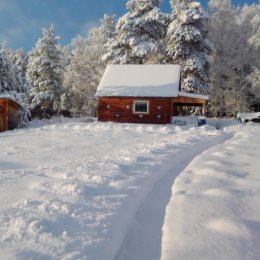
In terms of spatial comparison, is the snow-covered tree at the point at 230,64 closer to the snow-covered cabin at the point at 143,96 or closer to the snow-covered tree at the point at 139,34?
the snow-covered tree at the point at 139,34

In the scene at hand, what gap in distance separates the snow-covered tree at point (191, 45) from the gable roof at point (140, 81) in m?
5.01

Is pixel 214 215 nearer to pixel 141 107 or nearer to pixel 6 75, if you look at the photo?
pixel 141 107

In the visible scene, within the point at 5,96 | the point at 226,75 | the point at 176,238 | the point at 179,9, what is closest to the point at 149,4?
the point at 179,9

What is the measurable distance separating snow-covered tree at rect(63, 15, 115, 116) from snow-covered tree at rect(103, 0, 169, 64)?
4.52m

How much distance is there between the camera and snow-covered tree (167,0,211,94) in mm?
32812

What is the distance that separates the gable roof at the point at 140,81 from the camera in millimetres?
26000

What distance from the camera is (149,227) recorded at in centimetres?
507

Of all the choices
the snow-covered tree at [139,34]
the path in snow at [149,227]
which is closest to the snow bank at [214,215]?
the path in snow at [149,227]

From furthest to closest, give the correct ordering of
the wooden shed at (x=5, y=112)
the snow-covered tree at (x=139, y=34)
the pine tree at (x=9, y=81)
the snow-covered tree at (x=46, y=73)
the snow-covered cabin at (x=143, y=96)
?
1. the snow-covered tree at (x=46, y=73)
2. the snow-covered tree at (x=139, y=34)
3. the pine tree at (x=9, y=81)
4. the snow-covered cabin at (x=143, y=96)
5. the wooden shed at (x=5, y=112)

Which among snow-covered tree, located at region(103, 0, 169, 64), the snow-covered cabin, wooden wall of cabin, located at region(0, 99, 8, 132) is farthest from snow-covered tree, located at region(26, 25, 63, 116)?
wooden wall of cabin, located at region(0, 99, 8, 132)

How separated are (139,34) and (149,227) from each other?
32.6 meters

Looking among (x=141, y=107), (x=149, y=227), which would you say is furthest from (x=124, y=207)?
(x=141, y=107)

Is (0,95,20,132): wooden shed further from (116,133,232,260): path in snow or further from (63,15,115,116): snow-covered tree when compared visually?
(63,15,115,116): snow-covered tree

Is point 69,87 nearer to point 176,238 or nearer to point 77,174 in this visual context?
point 77,174
